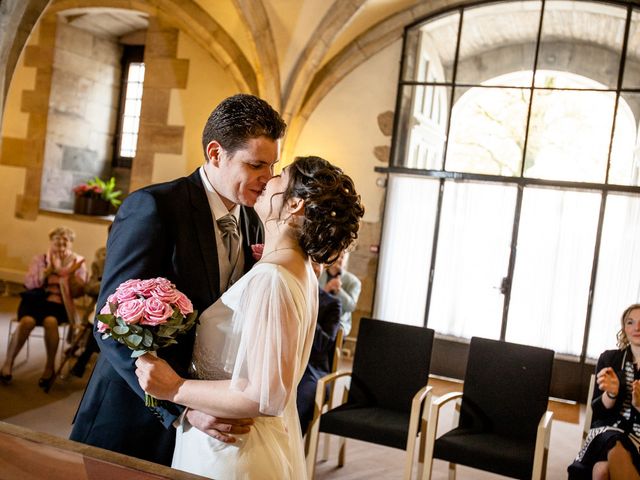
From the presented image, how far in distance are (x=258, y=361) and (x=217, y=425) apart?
0.70 feet

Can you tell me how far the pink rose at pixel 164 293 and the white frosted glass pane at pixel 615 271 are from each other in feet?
25.5

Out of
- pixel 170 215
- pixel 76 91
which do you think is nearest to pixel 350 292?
pixel 170 215

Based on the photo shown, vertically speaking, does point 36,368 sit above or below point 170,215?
below

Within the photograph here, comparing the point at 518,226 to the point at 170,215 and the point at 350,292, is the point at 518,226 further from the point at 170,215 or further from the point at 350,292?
the point at 170,215

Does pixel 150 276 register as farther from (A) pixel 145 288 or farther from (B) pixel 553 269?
(B) pixel 553 269

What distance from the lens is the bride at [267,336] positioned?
1.73 m

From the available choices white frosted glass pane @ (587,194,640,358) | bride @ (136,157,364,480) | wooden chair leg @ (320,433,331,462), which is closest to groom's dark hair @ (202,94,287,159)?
bride @ (136,157,364,480)

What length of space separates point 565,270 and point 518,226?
777 mm

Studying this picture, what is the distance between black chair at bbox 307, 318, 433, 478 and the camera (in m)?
4.25

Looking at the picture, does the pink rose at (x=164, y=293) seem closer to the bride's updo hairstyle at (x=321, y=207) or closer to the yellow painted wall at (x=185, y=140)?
the bride's updo hairstyle at (x=321, y=207)

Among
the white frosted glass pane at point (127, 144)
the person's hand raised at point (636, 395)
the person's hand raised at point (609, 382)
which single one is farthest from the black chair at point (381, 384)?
the white frosted glass pane at point (127, 144)

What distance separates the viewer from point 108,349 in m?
1.83

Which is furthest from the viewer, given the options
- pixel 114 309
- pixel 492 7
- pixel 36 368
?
pixel 492 7

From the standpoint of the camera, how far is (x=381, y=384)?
461 centimetres
